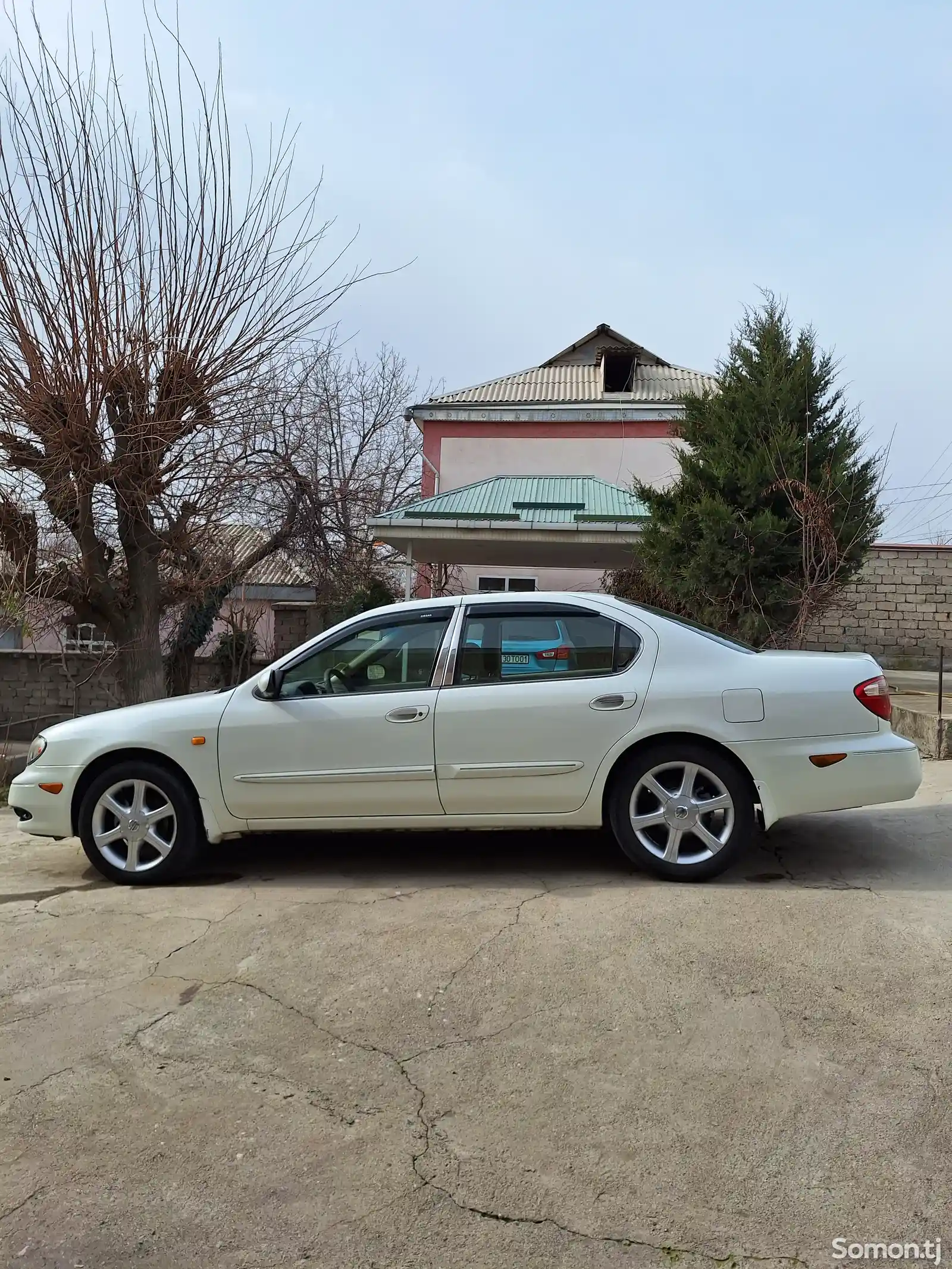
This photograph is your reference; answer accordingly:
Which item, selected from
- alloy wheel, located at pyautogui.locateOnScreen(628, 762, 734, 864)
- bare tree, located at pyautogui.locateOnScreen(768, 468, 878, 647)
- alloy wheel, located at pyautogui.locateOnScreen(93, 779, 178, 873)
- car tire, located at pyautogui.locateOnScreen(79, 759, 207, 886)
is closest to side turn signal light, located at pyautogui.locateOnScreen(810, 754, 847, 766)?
alloy wheel, located at pyautogui.locateOnScreen(628, 762, 734, 864)

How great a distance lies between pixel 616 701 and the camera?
4867 mm

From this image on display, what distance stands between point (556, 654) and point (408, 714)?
0.85 m

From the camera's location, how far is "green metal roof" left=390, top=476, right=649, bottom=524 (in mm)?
13734

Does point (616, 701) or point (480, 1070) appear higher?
point (616, 701)

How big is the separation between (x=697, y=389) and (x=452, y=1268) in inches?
818

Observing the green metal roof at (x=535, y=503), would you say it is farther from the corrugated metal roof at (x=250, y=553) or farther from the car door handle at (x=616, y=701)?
the car door handle at (x=616, y=701)

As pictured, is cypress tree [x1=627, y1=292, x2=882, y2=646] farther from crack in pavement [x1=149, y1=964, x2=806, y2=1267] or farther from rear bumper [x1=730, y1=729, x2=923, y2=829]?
crack in pavement [x1=149, y1=964, x2=806, y2=1267]

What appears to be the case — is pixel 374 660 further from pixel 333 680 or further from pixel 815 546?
pixel 815 546

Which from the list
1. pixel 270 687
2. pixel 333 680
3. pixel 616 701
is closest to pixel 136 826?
pixel 270 687

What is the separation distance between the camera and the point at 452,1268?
217cm

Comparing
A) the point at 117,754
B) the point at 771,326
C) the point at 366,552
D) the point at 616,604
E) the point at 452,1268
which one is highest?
the point at 771,326

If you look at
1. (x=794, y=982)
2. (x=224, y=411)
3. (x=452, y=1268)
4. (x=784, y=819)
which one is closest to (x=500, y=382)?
(x=224, y=411)

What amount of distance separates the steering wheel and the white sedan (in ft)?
0.03

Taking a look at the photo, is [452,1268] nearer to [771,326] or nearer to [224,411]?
[224,411]
